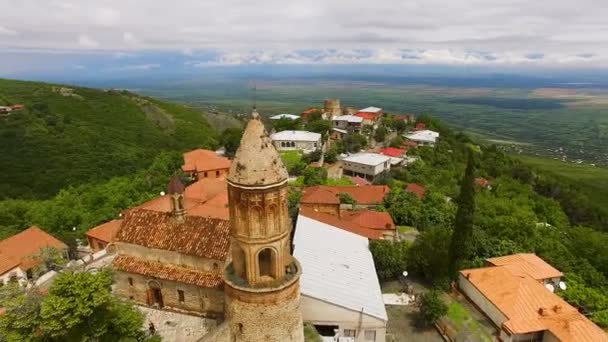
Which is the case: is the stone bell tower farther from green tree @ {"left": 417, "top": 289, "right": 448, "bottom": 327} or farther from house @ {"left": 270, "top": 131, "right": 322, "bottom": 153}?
house @ {"left": 270, "top": 131, "right": 322, "bottom": 153}

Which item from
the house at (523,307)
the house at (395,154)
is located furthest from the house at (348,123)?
the house at (523,307)

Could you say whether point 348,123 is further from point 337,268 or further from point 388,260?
point 337,268

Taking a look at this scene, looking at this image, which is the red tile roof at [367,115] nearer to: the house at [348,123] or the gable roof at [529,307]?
Answer: the house at [348,123]

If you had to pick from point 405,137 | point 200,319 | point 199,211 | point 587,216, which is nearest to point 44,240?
point 199,211

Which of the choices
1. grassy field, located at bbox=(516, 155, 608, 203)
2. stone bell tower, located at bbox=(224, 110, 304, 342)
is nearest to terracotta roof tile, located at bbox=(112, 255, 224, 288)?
stone bell tower, located at bbox=(224, 110, 304, 342)

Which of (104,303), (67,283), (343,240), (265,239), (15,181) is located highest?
(265,239)

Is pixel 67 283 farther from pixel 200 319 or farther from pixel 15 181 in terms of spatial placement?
pixel 15 181
